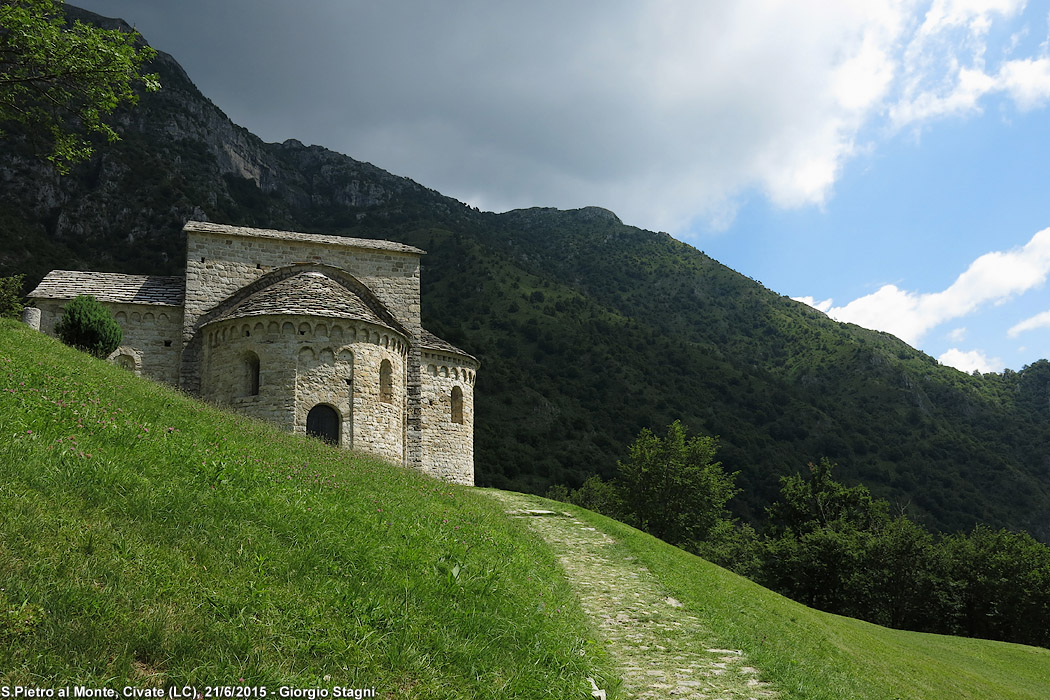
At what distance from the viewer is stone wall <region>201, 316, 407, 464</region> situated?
60.3 ft

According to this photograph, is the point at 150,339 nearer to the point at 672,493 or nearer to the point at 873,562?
the point at 672,493

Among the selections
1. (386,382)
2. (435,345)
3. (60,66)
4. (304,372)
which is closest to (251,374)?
(304,372)

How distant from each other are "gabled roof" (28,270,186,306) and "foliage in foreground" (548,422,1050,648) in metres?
24.0

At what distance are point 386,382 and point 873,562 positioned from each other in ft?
88.6

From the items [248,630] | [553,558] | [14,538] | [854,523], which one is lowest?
[854,523]

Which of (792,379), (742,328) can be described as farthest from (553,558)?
(742,328)

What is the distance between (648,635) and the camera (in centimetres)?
807

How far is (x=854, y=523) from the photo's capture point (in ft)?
119

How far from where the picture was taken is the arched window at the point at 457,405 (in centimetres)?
2425

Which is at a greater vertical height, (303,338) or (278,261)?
(278,261)

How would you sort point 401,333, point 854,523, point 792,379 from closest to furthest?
1. point 401,333
2. point 854,523
3. point 792,379

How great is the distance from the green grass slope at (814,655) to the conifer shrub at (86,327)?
47.3 feet

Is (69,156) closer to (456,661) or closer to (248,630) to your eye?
(248,630)

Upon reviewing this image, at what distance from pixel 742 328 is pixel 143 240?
78.5 metres
